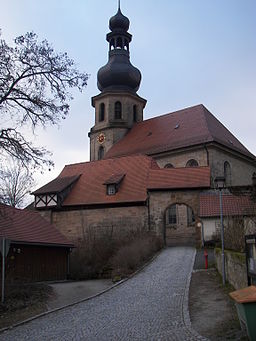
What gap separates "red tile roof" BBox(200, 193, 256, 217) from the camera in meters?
23.8

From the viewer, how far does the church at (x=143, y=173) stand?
27.5m

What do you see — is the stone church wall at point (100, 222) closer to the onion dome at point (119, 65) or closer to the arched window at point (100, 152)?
the arched window at point (100, 152)

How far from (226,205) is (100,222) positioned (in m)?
8.85

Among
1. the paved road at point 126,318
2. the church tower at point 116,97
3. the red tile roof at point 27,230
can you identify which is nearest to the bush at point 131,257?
the red tile roof at point 27,230

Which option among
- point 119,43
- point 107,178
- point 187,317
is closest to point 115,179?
point 107,178

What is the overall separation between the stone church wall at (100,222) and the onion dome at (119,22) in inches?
951

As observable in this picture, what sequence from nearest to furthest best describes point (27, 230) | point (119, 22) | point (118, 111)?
point (27, 230), point (118, 111), point (119, 22)

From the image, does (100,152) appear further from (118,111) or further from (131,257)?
(131,257)

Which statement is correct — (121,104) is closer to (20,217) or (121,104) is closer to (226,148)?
(226,148)

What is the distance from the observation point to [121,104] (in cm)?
4412

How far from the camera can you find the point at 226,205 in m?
24.7

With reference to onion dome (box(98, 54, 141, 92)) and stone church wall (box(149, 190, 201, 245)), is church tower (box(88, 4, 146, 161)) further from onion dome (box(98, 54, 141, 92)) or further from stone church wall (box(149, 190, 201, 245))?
stone church wall (box(149, 190, 201, 245))

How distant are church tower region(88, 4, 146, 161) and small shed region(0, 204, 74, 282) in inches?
880

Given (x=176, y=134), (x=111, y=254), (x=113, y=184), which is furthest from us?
(x=176, y=134)
